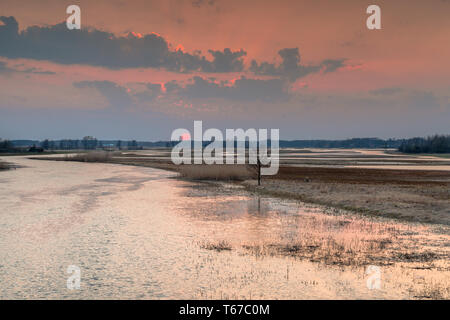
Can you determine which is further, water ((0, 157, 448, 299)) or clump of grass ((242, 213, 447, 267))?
clump of grass ((242, 213, 447, 267))

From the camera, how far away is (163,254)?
14195 millimetres

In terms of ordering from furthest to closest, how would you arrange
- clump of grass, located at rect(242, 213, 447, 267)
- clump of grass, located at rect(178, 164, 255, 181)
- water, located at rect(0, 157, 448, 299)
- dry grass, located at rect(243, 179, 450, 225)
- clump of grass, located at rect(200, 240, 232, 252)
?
clump of grass, located at rect(178, 164, 255, 181) < dry grass, located at rect(243, 179, 450, 225) < clump of grass, located at rect(200, 240, 232, 252) < clump of grass, located at rect(242, 213, 447, 267) < water, located at rect(0, 157, 448, 299)

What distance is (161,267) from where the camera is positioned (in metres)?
12.6

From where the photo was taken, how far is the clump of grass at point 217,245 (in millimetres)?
14914

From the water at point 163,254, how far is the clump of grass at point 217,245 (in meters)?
0.16

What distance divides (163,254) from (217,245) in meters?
2.35

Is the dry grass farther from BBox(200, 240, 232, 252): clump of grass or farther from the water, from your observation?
BBox(200, 240, 232, 252): clump of grass

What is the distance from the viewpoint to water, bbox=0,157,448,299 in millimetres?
10477

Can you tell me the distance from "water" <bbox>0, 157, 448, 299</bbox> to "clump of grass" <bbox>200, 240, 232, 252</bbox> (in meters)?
0.16

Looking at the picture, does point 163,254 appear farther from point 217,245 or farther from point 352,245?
point 352,245
